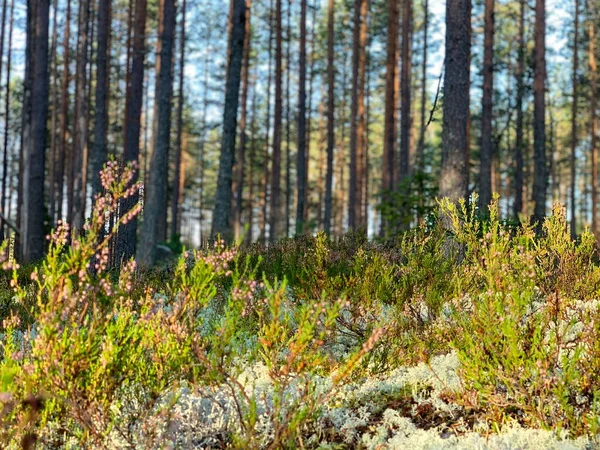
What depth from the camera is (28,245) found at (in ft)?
42.2

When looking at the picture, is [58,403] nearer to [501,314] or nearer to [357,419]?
[357,419]

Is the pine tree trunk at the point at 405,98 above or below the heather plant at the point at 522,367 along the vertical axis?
above

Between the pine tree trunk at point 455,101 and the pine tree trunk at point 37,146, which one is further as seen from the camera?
the pine tree trunk at point 37,146

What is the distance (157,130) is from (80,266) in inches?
427

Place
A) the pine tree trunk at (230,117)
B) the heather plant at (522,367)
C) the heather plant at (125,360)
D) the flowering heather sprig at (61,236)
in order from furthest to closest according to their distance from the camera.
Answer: the pine tree trunk at (230,117), the heather plant at (522,367), the flowering heather sprig at (61,236), the heather plant at (125,360)

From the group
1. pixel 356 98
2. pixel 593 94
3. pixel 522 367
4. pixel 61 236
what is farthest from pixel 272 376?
pixel 593 94

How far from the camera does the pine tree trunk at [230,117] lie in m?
12.9

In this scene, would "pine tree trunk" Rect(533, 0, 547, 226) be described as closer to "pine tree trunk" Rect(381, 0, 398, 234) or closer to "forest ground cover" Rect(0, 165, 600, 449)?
"pine tree trunk" Rect(381, 0, 398, 234)

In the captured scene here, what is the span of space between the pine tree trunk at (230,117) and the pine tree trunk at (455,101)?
6.30 metres

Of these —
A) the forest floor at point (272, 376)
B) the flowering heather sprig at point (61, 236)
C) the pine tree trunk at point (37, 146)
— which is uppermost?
the pine tree trunk at point (37, 146)

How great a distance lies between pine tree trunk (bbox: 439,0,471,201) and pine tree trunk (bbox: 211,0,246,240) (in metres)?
6.30

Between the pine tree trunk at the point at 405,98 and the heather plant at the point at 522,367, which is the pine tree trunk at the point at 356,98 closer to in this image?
the pine tree trunk at the point at 405,98

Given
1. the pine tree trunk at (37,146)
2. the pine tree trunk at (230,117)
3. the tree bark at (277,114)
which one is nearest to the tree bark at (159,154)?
the pine tree trunk at (230,117)

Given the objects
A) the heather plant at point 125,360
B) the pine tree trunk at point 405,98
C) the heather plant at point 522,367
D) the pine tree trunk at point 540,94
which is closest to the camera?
the heather plant at point 125,360
